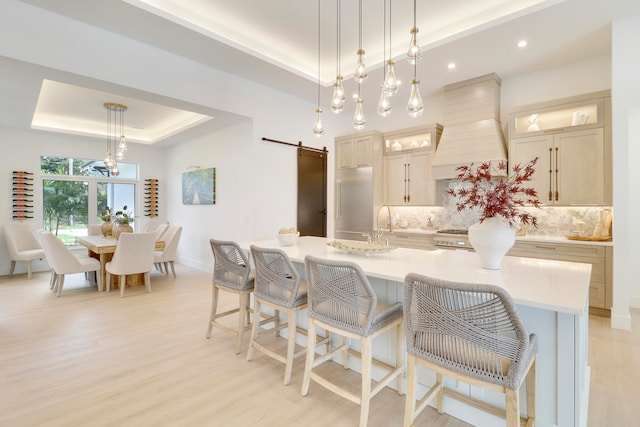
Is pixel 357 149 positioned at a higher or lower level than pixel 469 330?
higher

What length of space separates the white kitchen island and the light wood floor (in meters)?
0.24

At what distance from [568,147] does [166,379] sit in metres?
4.85

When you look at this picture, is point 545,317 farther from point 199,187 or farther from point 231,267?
point 199,187

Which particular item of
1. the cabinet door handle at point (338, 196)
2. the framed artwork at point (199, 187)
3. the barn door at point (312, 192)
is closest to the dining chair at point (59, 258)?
the framed artwork at point (199, 187)

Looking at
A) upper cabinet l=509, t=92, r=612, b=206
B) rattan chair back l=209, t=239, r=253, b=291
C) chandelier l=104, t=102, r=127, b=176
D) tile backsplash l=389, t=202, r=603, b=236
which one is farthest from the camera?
chandelier l=104, t=102, r=127, b=176

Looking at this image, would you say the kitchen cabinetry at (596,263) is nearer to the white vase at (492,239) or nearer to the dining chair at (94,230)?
the white vase at (492,239)

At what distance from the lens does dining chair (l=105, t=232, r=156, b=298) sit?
4355 millimetres

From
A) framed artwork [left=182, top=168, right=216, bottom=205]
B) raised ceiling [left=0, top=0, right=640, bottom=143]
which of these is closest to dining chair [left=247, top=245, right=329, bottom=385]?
raised ceiling [left=0, top=0, right=640, bottom=143]

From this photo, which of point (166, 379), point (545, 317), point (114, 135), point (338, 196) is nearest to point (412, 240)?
point (338, 196)

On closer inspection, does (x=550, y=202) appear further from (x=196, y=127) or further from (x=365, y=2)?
(x=196, y=127)

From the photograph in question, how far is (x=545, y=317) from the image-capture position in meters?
1.58

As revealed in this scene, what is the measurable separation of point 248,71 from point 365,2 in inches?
71.6

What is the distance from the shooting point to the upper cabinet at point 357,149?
5465 mm

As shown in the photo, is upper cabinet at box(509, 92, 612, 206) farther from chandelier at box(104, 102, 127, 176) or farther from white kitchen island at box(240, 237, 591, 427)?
chandelier at box(104, 102, 127, 176)
